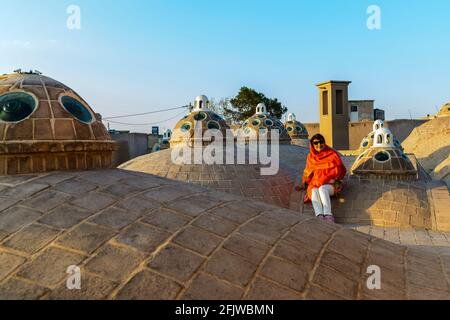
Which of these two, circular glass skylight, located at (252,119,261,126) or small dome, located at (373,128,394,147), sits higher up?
circular glass skylight, located at (252,119,261,126)

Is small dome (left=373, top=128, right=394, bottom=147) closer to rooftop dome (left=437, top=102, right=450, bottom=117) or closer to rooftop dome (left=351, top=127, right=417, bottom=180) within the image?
rooftop dome (left=351, top=127, right=417, bottom=180)

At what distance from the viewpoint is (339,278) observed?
2307 millimetres

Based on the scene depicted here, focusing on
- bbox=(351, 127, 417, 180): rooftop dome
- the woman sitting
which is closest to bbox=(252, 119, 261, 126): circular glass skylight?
bbox=(351, 127, 417, 180): rooftop dome

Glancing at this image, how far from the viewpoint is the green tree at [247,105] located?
3044cm

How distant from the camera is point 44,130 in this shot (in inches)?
138

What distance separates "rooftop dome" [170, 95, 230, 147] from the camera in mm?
9891

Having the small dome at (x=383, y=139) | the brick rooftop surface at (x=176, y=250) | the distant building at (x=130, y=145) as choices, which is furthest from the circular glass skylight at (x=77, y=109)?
the distant building at (x=130, y=145)

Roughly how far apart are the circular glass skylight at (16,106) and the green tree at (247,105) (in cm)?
2681

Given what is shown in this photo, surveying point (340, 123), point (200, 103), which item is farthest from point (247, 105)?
point (200, 103)

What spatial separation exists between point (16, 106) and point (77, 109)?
1.81 ft

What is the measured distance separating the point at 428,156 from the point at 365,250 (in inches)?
816
